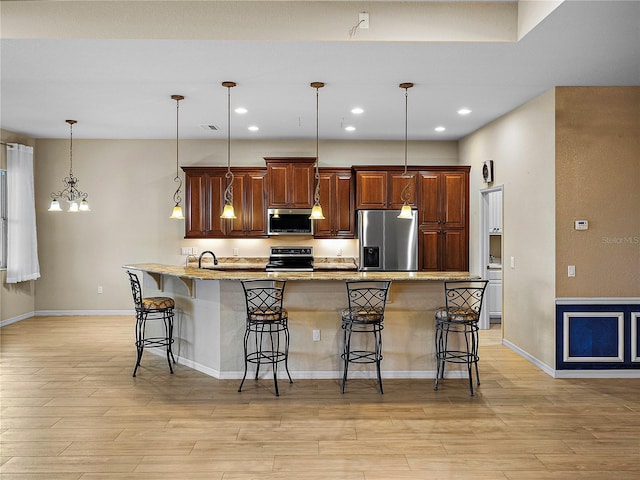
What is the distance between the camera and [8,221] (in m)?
7.06

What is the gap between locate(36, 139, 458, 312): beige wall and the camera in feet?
25.4

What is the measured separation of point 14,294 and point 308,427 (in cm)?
586

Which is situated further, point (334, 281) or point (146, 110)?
point (146, 110)

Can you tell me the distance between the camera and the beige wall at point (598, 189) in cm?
471

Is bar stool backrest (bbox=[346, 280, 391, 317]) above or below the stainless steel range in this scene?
below

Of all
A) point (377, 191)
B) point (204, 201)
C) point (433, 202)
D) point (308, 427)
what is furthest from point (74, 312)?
point (433, 202)

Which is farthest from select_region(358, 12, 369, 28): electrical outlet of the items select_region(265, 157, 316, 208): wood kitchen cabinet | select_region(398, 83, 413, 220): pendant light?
select_region(265, 157, 316, 208): wood kitchen cabinet

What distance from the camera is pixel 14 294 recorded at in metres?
7.23

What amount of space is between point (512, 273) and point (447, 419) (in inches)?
104

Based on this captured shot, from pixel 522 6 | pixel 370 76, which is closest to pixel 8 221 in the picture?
pixel 370 76

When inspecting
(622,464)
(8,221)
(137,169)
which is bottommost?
(622,464)

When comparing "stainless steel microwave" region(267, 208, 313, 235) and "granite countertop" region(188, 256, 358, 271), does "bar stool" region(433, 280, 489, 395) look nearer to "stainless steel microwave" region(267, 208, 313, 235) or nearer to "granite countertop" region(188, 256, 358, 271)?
"granite countertop" region(188, 256, 358, 271)

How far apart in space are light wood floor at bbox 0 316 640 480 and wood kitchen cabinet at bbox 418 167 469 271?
232cm

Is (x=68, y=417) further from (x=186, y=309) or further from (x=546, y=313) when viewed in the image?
(x=546, y=313)
